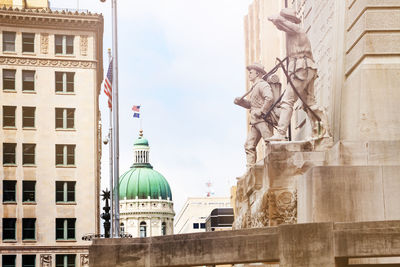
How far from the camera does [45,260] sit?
63938mm

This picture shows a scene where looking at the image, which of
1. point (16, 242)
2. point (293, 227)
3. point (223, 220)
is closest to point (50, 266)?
point (16, 242)

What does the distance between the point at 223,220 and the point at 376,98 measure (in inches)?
2454

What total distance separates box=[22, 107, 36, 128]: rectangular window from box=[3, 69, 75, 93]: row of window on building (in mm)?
1440

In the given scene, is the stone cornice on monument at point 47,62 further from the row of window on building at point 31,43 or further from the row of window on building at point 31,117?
the row of window on building at point 31,117

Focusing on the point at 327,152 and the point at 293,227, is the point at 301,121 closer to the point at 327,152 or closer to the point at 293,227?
the point at 327,152

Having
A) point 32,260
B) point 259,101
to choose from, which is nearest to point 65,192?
point 32,260

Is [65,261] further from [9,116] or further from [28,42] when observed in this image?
[28,42]

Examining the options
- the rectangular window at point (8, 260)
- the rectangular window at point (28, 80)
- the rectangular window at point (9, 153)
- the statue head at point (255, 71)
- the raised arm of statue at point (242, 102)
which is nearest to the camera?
the statue head at point (255, 71)

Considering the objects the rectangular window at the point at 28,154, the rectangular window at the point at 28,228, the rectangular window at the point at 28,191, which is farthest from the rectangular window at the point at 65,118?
the rectangular window at the point at 28,228

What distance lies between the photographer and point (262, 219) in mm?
18000

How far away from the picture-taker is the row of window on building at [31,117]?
66188 mm

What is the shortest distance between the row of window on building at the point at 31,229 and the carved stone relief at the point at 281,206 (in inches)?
1921

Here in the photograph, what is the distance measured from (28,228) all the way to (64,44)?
14.4 metres

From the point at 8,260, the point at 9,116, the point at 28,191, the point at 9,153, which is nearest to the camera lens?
the point at 8,260
